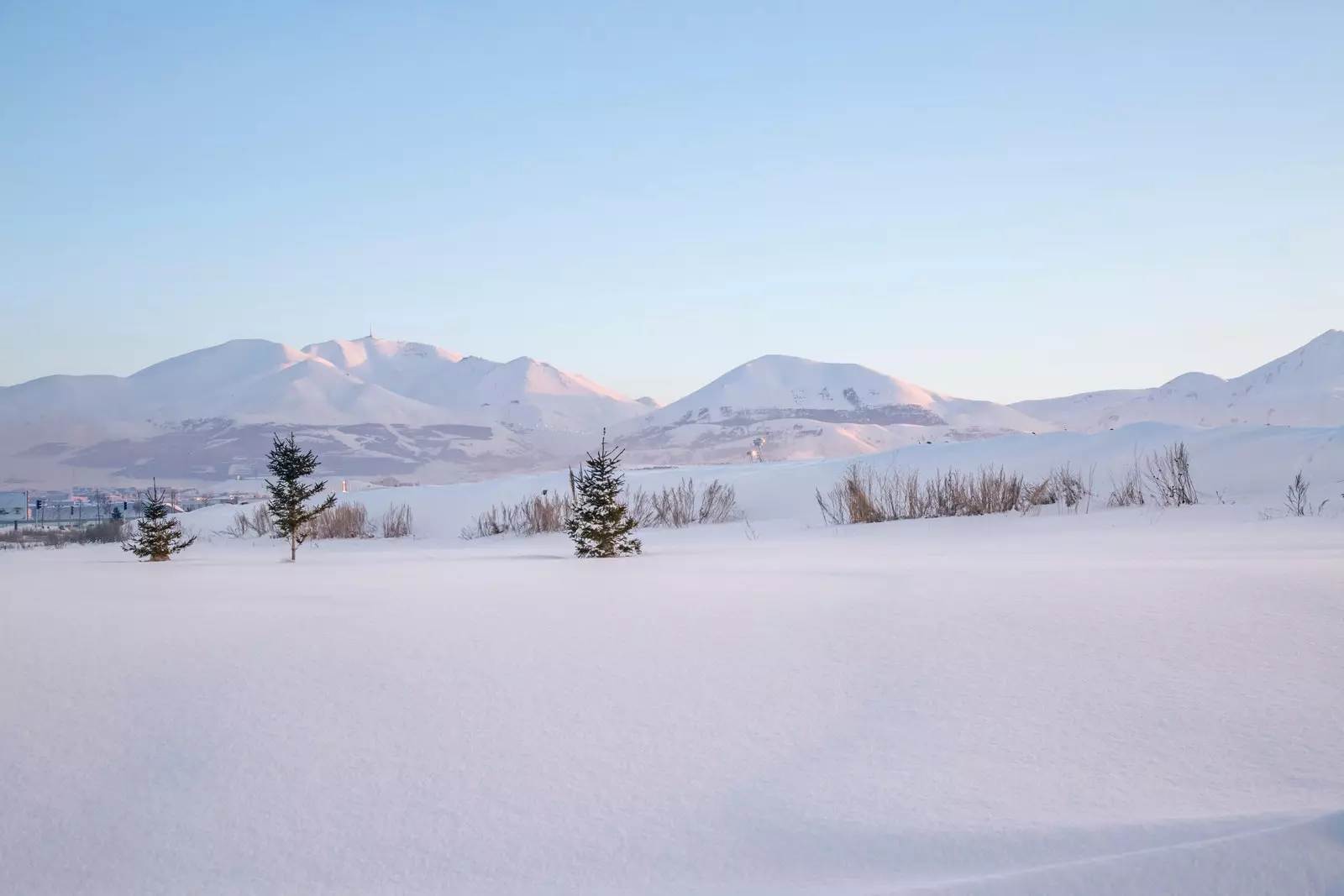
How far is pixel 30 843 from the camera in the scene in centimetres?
185

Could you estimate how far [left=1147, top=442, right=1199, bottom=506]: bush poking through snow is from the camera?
1012 cm

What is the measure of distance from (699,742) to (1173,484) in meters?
10.9

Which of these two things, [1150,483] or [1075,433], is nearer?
[1150,483]

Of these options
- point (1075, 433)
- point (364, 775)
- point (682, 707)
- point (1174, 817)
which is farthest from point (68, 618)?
point (1075, 433)

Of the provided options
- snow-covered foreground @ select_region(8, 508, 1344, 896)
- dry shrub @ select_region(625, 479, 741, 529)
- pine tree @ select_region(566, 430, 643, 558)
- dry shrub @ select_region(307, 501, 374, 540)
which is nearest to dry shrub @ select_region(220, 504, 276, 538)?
dry shrub @ select_region(307, 501, 374, 540)

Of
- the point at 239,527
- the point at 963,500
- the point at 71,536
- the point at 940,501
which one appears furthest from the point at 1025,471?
the point at 71,536

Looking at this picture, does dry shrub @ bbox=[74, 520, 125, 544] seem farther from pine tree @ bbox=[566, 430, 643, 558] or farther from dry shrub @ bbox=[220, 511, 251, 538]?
pine tree @ bbox=[566, 430, 643, 558]

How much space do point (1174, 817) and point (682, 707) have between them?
1160 mm

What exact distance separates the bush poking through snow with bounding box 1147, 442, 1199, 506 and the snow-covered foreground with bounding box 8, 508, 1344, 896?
660cm

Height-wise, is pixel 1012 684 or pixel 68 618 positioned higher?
pixel 68 618

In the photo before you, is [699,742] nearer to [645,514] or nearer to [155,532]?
[155,532]

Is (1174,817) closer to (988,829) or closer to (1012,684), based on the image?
(988,829)

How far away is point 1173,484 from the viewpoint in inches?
445

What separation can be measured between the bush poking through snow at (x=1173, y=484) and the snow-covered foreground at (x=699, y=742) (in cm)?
660
